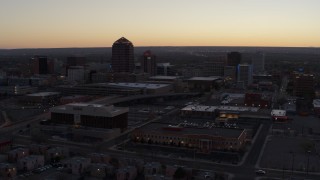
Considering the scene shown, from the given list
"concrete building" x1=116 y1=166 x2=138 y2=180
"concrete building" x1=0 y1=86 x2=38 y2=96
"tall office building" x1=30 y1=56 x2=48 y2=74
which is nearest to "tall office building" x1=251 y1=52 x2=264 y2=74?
"tall office building" x1=30 y1=56 x2=48 y2=74

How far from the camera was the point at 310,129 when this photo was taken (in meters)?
26.9

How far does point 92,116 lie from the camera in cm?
2533

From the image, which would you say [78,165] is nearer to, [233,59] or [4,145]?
[4,145]

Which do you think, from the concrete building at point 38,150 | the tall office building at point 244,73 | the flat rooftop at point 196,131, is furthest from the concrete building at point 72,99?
the tall office building at point 244,73

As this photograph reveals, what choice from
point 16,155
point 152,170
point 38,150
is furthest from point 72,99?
point 152,170

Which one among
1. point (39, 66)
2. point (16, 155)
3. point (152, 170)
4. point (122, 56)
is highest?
point (122, 56)


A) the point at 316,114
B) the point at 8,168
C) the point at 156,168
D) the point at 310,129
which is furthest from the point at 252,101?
the point at 8,168

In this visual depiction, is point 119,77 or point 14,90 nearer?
point 14,90

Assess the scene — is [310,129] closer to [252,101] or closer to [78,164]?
[252,101]

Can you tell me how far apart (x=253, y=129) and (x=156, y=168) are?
10.5 m

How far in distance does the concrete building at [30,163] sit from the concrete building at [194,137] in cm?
646

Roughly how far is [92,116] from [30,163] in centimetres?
801

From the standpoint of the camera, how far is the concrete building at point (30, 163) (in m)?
17.5

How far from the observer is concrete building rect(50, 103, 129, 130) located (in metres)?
25.0
